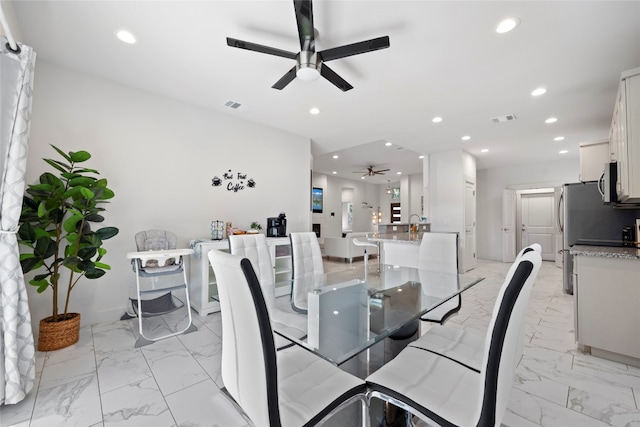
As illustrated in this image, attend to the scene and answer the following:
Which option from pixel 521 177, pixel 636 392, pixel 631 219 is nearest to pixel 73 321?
pixel 636 392

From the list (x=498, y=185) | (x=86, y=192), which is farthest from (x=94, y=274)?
(x=498, y=185)

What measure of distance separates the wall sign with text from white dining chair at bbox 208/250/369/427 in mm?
2976

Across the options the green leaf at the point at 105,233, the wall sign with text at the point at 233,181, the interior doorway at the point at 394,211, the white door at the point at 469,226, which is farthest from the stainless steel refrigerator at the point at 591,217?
the interior doorway at the point at 394,211

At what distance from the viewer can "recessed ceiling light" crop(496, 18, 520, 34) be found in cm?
204

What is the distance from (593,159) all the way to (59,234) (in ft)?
22.0

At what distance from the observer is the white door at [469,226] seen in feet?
19.5

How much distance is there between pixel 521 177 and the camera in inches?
283

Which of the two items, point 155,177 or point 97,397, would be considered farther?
point 155,177

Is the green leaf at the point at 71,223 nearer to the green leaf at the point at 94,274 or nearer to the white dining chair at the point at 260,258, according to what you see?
the green leaf at the point at 94,274

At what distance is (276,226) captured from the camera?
412cm

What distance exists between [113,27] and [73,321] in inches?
101

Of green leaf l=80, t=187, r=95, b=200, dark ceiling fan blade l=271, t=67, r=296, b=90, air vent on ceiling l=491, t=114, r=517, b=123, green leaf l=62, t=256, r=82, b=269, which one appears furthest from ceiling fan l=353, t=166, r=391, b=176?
green leaf l=62, t=256, r=82, b=269

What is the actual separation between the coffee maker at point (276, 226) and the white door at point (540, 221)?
282 inches

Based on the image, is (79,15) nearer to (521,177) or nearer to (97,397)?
(97,397)
